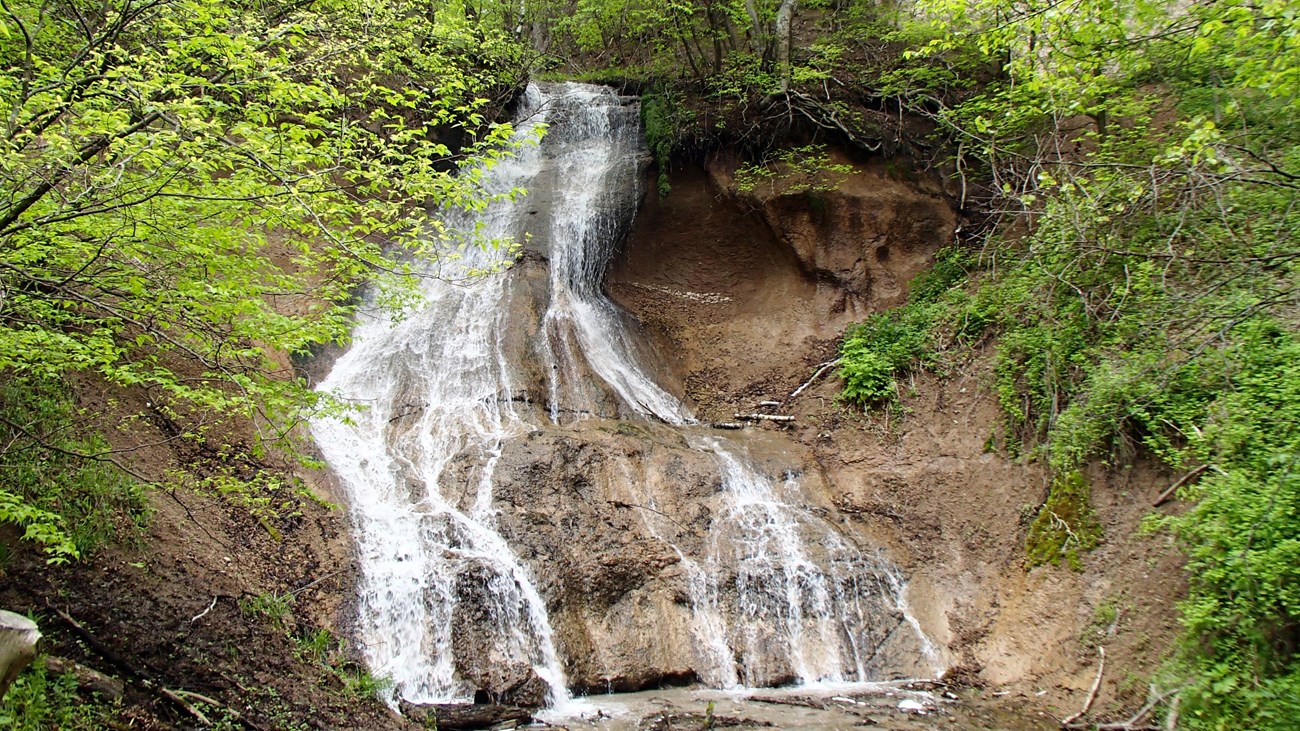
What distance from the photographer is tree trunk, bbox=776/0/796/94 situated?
1488cm

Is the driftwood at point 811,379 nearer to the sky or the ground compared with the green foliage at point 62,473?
nearer to the sky

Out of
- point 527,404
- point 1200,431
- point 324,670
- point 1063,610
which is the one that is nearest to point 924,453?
point 1063,610

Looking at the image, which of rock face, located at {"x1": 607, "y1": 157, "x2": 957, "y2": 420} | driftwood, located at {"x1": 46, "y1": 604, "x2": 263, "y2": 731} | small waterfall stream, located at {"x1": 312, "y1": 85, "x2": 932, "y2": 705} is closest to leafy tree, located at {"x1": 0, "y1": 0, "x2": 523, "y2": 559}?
driftwood, located at {"x1": 46, "y1": 604, "x2": 263, "y2": 731}

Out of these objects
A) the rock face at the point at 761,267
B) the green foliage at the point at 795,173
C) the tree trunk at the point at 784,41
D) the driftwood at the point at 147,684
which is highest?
the tree trunk at the point at 784,41

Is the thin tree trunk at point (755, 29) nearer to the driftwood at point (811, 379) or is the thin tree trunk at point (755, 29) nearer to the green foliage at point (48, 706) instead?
the driftwood at point (811, 379)

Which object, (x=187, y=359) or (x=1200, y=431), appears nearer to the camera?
(x=1200, y=431)

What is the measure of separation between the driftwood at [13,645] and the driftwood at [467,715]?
3.60m

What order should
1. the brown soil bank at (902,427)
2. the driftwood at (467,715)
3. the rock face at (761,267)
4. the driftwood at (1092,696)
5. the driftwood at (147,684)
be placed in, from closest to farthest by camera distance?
the driftwood at (147,684), the driftwood at (467,715), the driftwood at (1092,696), the brown soil bank at (902,427), the rock face at (761,267)

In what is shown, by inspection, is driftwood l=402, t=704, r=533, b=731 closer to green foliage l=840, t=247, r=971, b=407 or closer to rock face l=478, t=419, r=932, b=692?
rock face l=478, t=419, r=932, b=692

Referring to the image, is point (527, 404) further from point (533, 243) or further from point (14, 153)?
point (14, 153)

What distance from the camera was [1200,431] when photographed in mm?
7082

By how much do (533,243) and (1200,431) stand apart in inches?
457

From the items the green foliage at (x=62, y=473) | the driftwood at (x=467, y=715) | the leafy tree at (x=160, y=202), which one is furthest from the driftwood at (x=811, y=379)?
the green foliage at (x=62, y=473)

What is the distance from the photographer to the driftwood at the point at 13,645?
310 centimetres
